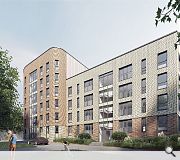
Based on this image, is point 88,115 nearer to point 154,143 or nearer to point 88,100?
point 88,100

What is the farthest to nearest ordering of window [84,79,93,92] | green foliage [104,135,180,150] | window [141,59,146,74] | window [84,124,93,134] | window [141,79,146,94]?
1. window [84,79,93,92]
2. window [84,124,93,134]
3. window [141,59,146,74]
4. window [141,79,146,94]
5. green foliage [104,135,180,150]

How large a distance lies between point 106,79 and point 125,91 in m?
6.53

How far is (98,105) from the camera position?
67.7m

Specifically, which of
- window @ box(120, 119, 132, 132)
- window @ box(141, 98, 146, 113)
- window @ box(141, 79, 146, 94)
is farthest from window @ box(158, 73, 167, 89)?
window @ box(120, 119, 132, 132)

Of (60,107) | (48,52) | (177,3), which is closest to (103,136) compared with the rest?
(60,107)

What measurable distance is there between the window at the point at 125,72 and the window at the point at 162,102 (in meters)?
7.81

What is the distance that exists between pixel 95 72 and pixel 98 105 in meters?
6.33

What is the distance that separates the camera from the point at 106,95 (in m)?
65.8

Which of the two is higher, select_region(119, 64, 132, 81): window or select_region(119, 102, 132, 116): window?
select_region(119, 64, 132, 81): window

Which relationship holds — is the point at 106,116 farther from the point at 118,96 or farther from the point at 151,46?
the point at 151,46

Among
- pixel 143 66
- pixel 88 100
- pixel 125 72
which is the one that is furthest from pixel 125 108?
pixel 88 100

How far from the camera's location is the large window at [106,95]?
2537 inches

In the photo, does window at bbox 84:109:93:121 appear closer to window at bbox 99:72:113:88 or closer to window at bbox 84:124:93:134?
window at bbox 84:124:93:134

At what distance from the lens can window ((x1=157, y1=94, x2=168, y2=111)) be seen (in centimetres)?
5150
